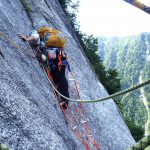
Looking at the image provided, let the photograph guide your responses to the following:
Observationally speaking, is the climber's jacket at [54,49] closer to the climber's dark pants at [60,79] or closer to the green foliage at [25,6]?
the climber's dark pants at [60,79]

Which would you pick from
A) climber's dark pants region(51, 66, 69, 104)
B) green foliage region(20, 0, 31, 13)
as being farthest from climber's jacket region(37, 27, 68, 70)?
green foliage region(20, 0, 31, 13)

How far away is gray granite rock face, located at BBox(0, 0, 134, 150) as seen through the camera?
5199mm

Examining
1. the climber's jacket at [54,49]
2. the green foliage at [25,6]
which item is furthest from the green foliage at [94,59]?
the climber's jacket at [54,49]

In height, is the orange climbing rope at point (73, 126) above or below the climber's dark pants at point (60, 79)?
below

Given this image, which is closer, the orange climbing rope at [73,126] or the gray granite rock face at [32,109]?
the gray granite rock face at [32,109]

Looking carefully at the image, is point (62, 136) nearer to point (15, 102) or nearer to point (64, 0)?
point (15, 102)

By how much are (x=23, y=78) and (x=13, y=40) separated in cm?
187

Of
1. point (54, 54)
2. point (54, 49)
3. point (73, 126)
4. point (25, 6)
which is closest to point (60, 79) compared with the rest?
point (54, 54)

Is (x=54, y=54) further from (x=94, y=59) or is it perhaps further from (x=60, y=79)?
(x=94, y=59)

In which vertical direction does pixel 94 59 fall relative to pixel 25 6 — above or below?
below

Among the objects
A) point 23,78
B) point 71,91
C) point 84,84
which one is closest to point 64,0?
point 84,84

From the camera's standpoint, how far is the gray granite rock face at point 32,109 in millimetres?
5199

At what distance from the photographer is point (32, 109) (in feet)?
20.1

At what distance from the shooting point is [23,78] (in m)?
6.96
